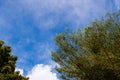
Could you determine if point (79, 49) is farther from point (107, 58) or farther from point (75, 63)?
point (107, 58)

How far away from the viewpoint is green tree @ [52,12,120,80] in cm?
3519

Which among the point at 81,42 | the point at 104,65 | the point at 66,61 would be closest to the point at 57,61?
the point at 66,61

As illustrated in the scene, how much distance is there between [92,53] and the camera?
3772cm

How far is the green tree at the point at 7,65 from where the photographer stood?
36.2 metres

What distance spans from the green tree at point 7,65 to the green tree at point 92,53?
22.2 ft

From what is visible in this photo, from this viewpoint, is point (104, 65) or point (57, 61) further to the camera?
point (57, 61)

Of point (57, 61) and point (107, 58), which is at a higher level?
point (57, 61)

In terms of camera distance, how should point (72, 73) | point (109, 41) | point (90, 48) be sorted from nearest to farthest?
point (109, 41)
point (90, 48)
point (72, 73)

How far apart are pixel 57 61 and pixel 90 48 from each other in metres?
6.43

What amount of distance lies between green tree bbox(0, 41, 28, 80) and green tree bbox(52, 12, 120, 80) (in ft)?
22.2

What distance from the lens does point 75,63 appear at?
40844 mm

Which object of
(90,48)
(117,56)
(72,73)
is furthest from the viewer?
(72,73)

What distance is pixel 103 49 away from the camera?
35.6 m

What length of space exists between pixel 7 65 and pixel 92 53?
10062mm
